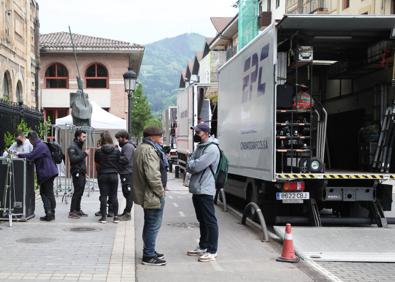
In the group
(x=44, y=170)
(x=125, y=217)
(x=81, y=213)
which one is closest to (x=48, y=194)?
(x=44, y=170)

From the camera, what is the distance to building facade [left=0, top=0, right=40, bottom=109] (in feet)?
62.1

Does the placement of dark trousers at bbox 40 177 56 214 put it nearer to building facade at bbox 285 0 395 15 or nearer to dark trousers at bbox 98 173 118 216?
dark trousers at bbox 98 173 118 216

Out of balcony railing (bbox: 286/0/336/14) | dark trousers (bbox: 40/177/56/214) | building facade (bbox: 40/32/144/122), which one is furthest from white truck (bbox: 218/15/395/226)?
building facade (bbox: 40/32/144/122)

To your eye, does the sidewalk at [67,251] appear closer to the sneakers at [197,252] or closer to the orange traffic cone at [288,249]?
the sneakers at [197,252]

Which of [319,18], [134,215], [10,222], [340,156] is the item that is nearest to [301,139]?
[319,18]

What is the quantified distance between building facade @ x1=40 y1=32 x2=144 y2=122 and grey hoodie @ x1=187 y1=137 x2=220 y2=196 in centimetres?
2921

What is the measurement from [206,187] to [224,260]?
104 cm

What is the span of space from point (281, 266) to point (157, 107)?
176m

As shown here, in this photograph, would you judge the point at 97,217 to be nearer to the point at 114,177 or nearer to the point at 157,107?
the point at 114,177

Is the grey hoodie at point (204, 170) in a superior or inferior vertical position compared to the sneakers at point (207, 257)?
superior

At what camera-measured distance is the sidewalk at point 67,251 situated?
6399 millimetres

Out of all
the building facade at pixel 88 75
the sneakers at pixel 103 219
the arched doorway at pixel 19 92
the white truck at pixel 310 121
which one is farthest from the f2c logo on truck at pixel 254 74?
the building facade at pixel 88 75

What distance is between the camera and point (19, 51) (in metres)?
21.1

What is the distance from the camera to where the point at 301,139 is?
32.1 ft
